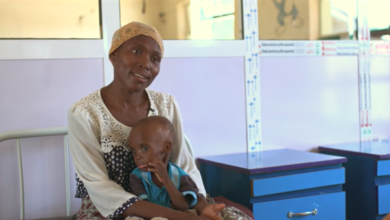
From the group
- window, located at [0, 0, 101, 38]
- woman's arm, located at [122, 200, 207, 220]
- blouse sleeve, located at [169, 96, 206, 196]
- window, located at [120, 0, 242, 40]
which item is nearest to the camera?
woman's arm, located at [122, 200, 207, 220]

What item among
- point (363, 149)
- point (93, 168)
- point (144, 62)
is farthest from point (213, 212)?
point (363, 149)

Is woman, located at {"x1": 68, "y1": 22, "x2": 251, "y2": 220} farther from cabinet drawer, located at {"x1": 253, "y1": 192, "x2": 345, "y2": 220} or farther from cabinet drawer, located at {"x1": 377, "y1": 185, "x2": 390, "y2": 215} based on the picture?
cabinet drawer, located at {"x1": 377, "y1": 185, "x2": 390, "y2": 215}

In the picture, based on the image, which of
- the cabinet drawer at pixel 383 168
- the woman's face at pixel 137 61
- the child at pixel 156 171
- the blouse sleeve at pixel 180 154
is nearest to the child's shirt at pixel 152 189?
the child at pixel 156 171

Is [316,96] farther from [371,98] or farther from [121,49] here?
[121,49]

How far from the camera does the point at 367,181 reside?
264cm

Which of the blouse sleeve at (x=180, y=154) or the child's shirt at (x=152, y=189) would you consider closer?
the child's shirt at (x=152, y=189)

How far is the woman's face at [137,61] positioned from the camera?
1.79 m

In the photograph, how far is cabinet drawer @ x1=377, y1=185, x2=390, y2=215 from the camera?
258 cm

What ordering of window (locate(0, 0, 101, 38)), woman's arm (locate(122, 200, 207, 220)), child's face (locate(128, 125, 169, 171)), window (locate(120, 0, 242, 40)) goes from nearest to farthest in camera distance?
1. woman's arm (locate(122, 200, 207, 220))
2. child's face (locate(128, 125, 169, 171))
3. window (locate(0, 0, 101, 38))
4. window (locate(120, 0, 242, 40))

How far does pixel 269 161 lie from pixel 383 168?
2.08ft

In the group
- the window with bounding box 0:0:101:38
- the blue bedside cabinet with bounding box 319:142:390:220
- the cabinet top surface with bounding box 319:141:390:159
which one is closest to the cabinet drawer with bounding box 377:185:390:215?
the blue bedside cabinet with bounding box 319:142:390:220

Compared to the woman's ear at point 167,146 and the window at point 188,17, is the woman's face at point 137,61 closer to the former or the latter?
the woman's ear at point 167,146

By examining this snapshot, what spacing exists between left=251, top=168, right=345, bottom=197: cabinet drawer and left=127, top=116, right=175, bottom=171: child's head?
0.66 meters

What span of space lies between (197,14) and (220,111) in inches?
21.9
